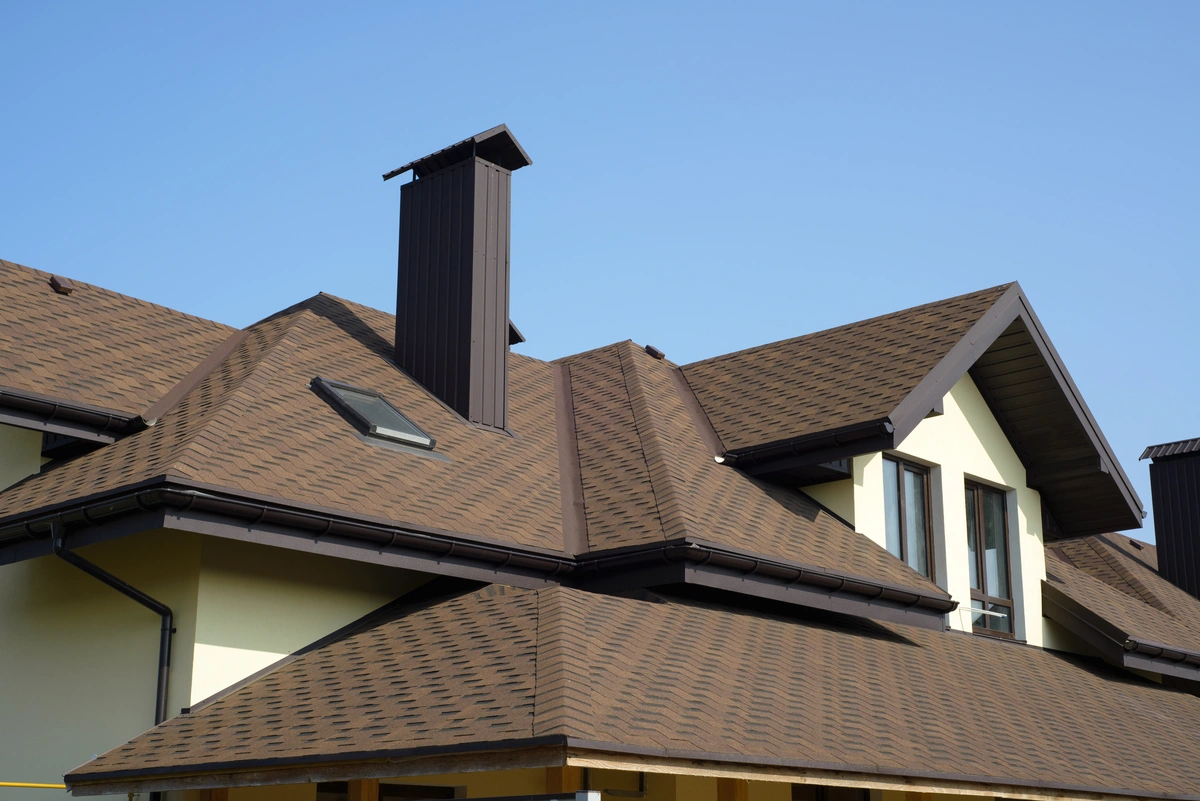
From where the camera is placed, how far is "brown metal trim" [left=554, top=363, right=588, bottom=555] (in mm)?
11984

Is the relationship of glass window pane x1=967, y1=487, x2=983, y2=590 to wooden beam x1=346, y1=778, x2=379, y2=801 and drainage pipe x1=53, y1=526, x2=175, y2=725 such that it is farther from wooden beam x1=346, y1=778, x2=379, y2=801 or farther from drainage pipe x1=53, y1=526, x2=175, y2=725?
drainage pipe x1=53, y1=526, x2=175, y2=725

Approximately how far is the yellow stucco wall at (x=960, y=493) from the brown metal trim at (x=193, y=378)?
643 cm

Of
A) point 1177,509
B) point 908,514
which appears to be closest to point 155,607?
point 908,514

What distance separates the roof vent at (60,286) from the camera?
43.9 feet

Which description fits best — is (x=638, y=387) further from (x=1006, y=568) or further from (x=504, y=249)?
(x=1006, y=568)

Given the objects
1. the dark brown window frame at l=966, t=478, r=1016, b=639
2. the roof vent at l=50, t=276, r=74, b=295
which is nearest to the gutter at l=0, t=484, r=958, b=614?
the dark brown window frame at l=966, t=478, r=1016, b=639

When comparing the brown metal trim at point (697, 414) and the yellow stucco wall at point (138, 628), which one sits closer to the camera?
the yellow stucco wall at point (138, 628)

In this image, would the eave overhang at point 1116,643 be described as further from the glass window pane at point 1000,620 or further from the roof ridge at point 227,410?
the roof ridge at point 227,410

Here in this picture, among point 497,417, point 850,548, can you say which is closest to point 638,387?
point 497,417

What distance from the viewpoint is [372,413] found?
1230 centimetres

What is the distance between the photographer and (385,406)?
503 inches

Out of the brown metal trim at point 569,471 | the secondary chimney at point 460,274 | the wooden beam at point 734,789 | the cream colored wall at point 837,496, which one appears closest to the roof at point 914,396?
the cream colored wall at point 837,496

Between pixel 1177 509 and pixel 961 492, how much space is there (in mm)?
9191

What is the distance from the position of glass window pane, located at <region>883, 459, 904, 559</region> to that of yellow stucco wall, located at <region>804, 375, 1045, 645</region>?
6.3 inches
